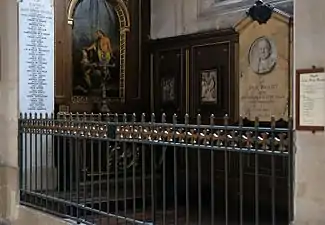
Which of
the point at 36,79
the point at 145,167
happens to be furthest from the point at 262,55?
the point at 36,79

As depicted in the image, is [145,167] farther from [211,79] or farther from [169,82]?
[169,82]

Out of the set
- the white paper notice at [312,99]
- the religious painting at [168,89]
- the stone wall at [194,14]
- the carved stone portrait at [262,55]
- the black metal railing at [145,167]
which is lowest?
the black metal railing at [145,167]

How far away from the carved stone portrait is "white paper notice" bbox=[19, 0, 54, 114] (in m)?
2.56

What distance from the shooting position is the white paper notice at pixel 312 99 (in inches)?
117

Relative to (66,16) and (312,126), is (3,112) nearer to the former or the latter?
(66,16)

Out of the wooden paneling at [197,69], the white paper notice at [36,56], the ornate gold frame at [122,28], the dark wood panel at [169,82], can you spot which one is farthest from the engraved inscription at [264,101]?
the white paper notice at [36,56]

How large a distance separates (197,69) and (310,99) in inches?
189

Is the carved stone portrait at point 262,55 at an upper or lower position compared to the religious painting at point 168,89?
upper

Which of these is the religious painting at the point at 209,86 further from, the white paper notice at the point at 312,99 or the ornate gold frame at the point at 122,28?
the white paper notice at the point at 312,99

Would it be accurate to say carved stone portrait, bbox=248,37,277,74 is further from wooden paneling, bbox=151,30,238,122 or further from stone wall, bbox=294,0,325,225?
stone wall, bbox=294,0,325,225

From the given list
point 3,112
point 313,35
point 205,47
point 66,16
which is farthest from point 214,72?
point 313,35

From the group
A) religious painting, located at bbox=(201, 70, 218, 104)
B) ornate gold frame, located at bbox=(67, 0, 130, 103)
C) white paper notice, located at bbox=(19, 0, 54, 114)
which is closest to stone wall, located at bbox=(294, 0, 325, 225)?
white paper notice, located at bbox=(19, 0, 54, 114)

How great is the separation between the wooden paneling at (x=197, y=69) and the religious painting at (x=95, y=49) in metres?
0.69

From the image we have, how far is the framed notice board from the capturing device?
2979mm
